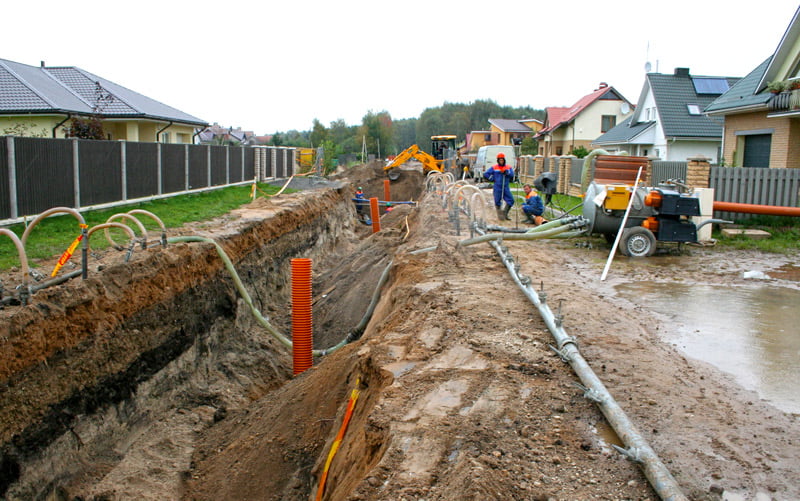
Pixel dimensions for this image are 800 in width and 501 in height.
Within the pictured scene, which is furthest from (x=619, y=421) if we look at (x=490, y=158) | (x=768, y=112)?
(x=490, y=158)

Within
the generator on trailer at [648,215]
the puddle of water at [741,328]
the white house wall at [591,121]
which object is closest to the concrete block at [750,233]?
the generator on trailer at [648,215]

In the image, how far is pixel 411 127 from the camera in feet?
437

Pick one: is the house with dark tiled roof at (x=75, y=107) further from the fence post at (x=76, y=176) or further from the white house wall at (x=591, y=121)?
the white house wall at (x=591, y=121)

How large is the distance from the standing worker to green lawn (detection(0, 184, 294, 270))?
22.2ft

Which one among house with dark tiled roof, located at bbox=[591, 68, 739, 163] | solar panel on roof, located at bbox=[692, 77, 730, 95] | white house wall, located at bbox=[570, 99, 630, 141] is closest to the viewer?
house with dark tiled roof, located at bbox=[591, 68, 739, 163]

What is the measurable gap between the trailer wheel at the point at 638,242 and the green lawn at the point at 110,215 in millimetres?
8635

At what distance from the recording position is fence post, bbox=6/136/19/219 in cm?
1060

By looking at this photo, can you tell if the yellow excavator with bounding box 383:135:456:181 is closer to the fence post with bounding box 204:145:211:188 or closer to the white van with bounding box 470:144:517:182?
the white van with bounding box 470:144:517:182

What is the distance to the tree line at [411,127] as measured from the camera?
8112 cm

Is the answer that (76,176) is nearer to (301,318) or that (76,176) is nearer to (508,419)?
(301,318)

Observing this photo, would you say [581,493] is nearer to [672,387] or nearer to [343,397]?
[672,387]

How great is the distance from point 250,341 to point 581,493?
8971 millimetres

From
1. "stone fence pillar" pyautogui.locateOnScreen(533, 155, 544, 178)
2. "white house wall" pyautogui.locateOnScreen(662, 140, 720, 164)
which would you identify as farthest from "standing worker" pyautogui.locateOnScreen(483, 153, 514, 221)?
"white house wall" pyautogui.locateOnScreen(662, 140, 720, 164)

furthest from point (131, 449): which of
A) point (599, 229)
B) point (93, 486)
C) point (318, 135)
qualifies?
point (318, 135)
